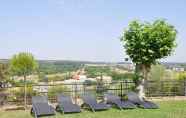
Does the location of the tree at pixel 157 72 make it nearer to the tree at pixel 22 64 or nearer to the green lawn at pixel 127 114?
the green lawn at pixel 127 114

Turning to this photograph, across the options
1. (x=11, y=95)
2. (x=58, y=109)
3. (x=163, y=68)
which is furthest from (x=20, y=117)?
(x=163, y=68)

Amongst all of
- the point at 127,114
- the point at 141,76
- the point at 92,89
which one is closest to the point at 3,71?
the point at 92,89

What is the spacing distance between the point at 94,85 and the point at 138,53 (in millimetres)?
2468

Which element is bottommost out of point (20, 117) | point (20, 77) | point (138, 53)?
point (20, 117)

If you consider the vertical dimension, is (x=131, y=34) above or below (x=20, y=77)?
above

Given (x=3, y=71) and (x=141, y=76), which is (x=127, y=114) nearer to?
(x=141, y=76)

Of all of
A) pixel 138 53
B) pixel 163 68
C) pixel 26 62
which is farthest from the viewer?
pixel 163 68

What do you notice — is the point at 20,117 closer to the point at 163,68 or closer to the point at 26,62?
the point at 26,62

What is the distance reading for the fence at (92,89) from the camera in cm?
1247

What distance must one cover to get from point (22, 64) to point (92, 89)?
341cm

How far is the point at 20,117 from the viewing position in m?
10.1

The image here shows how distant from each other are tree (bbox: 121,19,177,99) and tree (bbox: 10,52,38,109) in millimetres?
3819

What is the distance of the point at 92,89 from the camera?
45.6ft

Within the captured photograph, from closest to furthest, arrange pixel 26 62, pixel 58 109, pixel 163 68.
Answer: pixel 58 109 → pixel 26 62 → pixel 163 68
